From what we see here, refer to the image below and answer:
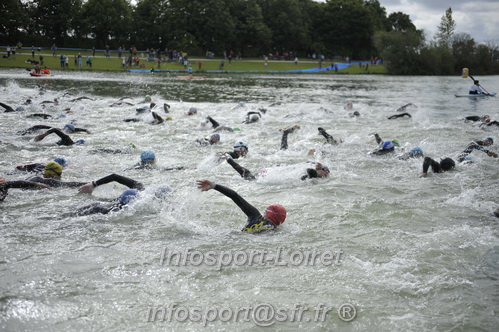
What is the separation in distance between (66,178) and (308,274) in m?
7.07

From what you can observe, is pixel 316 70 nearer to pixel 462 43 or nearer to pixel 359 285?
pixel 462 43

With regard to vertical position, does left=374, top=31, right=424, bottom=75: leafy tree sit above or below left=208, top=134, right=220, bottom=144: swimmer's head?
above

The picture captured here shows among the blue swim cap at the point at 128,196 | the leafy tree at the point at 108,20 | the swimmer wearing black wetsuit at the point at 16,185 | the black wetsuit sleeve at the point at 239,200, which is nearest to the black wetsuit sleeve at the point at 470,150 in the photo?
the black wetsuit sleeve at the point at 239,200

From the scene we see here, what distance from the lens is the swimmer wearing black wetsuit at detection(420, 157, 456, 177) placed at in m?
11.5

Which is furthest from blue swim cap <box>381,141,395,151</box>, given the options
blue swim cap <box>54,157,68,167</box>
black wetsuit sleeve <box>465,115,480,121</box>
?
black wetsuit sleeve <box>465,115,480,121</box>

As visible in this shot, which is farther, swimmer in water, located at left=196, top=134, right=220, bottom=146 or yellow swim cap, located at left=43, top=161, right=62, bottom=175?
swimmer in water, located at left=196, top=134, right=220, bottom=146

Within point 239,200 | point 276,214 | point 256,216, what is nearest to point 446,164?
point 276,214

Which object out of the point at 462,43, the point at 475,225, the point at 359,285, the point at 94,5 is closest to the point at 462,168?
the point at 475,225

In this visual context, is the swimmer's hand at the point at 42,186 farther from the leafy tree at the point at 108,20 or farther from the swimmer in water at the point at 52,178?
the leafy tree at the point at 108,20

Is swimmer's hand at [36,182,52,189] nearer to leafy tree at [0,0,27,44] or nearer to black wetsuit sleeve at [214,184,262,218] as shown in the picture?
black wetsuit sleeve at [214,184,262,218]

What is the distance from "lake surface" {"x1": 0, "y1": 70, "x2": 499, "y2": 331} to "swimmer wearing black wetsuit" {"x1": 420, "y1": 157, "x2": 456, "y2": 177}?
318mm

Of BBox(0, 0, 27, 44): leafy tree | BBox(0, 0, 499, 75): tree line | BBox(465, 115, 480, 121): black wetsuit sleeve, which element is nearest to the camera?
BBox(465, 115, 480, 121): black wetsuit sleeve

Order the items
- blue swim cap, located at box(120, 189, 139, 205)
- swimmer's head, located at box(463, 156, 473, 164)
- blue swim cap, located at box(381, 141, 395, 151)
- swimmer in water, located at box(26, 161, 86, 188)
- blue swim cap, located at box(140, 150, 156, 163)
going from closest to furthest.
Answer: blue swim cap, located at box(120, 189, 139, 205)
swimmer in water, located at box(26, 161, 86, 188)
blue swim cap, located at box(140, 150, 156, 163)
swimmer's head, located at box(463, 156, 473, 164)
blue swim cap, located at box(381, 141, 395, 151)

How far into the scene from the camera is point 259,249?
23.6 ft
